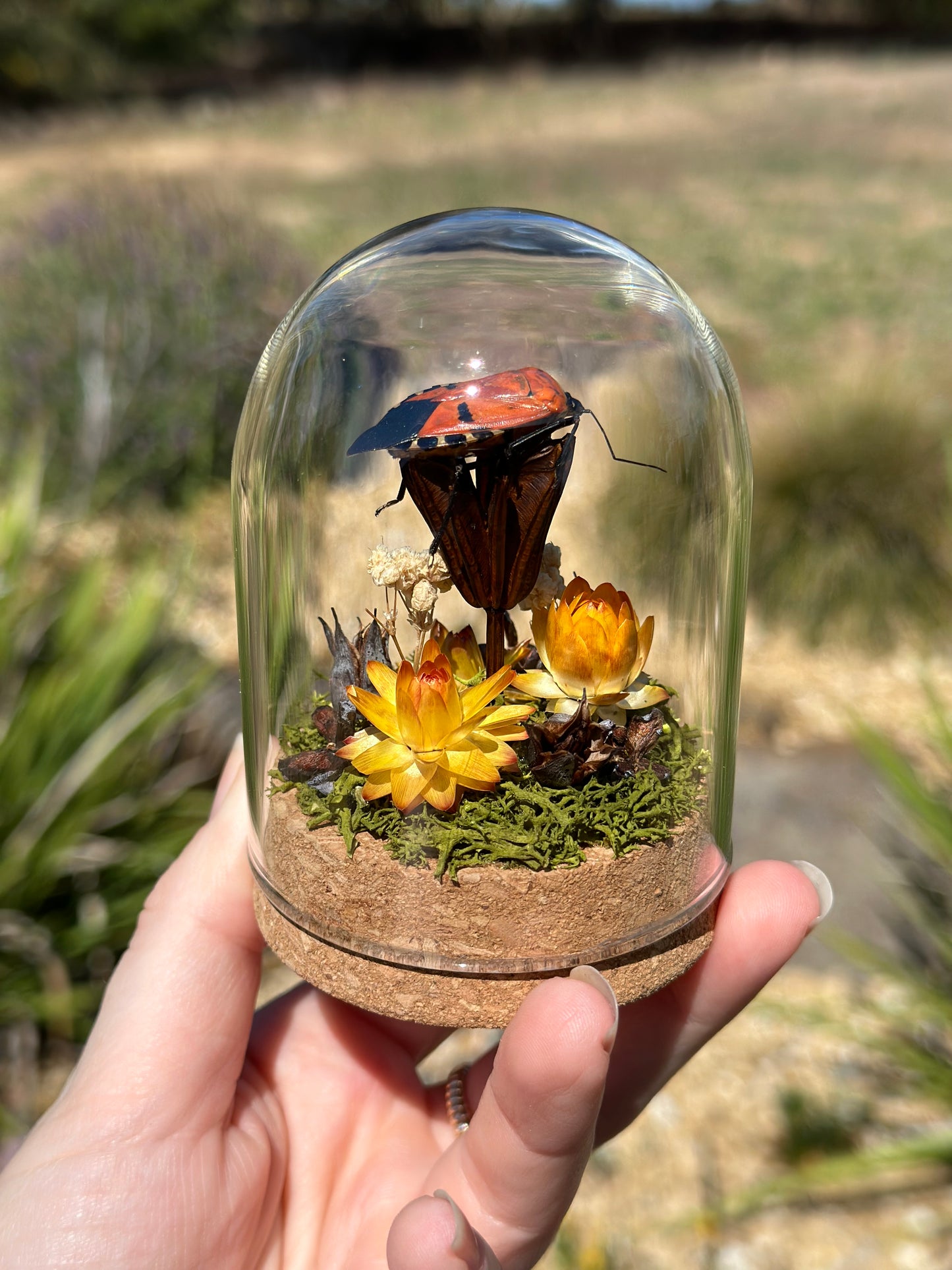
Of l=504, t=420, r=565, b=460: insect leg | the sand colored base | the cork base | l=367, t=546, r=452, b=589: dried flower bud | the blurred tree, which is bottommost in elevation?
the cork base

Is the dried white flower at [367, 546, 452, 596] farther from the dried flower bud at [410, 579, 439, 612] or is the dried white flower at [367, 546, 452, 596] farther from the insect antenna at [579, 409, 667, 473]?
the insect antenna at [579, 409, 667, 473]

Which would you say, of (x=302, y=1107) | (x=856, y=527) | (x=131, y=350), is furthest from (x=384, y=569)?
(x=131, y=350)

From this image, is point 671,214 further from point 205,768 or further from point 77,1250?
point 77,1250

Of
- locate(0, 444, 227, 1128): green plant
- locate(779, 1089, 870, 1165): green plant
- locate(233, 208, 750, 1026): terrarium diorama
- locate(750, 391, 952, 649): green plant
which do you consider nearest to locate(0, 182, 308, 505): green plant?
locate(0, 444, 227, 1128): green plant

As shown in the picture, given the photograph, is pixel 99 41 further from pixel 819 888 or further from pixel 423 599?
pixel 819 888

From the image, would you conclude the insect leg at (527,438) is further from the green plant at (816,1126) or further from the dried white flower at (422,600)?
the green plant at (816,1126)

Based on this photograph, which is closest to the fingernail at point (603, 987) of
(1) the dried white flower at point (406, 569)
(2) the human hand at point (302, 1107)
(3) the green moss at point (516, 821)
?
(2) the human hand at point (302, 1107)
